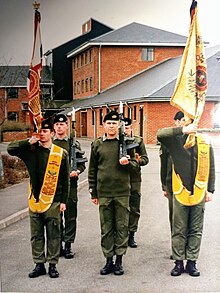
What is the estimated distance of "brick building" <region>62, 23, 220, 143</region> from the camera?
3439mm

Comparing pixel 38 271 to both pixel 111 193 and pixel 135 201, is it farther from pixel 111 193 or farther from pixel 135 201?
pixel 135 201

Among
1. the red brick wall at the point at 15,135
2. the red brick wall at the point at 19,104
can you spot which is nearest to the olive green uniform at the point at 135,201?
the red brick wall at the point at 15,135

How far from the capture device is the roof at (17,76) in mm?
3443

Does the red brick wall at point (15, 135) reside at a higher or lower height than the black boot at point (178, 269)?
higher

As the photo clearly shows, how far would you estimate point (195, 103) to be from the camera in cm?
337

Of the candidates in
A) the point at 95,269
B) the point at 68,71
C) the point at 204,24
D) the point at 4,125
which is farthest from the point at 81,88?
the point at 95,269

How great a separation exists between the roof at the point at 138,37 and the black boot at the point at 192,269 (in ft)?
4.14

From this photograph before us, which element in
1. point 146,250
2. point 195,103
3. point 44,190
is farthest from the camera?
point 146,250

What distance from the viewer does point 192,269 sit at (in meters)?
3.68

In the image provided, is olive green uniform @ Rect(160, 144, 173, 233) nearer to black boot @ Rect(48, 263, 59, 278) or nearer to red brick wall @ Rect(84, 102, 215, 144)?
red brick wall @ Rect(84, 102, 215, 144)

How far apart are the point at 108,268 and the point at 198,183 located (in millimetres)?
754

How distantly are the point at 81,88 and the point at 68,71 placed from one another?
0.12 metres

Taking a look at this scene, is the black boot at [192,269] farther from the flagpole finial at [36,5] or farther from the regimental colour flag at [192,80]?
the flagpole finial at [36,5]

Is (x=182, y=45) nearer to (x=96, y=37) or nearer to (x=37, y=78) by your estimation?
(x=96, y=37)
